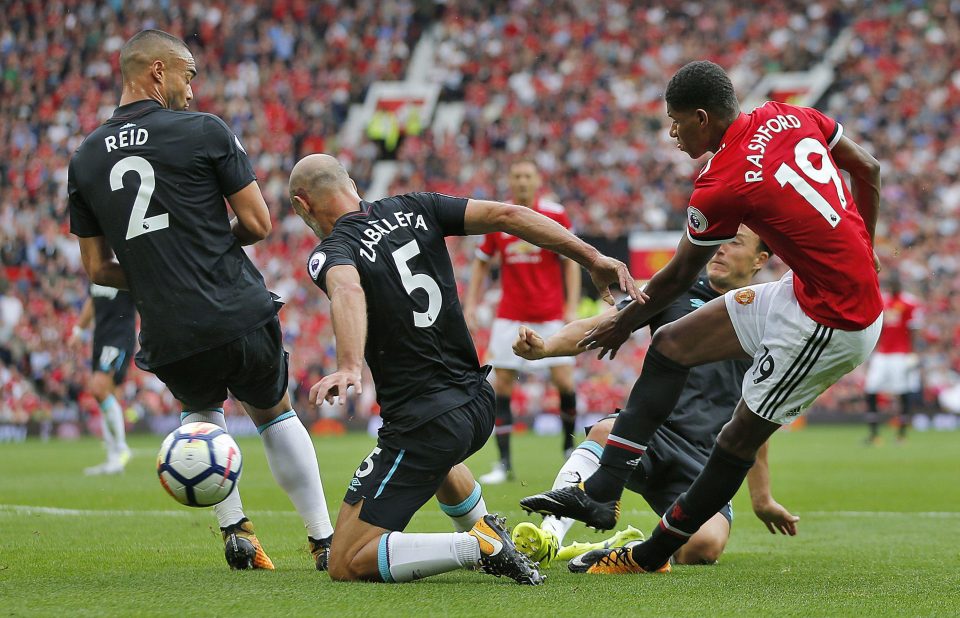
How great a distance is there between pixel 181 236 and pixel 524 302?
21.5 ft

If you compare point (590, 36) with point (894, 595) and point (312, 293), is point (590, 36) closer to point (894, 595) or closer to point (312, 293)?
point (312, 293)

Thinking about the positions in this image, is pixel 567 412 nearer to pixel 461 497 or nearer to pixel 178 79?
pixel 461 497

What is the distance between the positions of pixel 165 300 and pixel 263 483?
227 inches

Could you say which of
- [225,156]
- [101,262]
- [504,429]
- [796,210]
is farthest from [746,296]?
[504,429]

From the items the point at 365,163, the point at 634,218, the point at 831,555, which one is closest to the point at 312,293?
the point at 365,163

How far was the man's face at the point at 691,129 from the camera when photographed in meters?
4.83

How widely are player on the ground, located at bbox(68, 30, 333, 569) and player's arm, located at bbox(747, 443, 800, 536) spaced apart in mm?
2074

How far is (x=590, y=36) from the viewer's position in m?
29.6

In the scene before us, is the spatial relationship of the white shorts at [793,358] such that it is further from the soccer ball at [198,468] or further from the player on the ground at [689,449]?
the soccer ball at [198,468]

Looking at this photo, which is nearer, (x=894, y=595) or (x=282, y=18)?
(x=894, y=595)

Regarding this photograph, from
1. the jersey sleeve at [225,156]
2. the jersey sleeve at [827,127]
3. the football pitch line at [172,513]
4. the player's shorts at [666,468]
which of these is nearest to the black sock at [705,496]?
the player's shorts at [666,468]

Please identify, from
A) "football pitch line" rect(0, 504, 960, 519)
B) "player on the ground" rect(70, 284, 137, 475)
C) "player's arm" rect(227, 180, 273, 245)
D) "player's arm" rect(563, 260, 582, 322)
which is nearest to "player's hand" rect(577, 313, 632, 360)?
"player's arm" rect(227, 180, 273, 245)

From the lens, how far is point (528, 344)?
5012 mm

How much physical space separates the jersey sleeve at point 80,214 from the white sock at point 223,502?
953 mm
